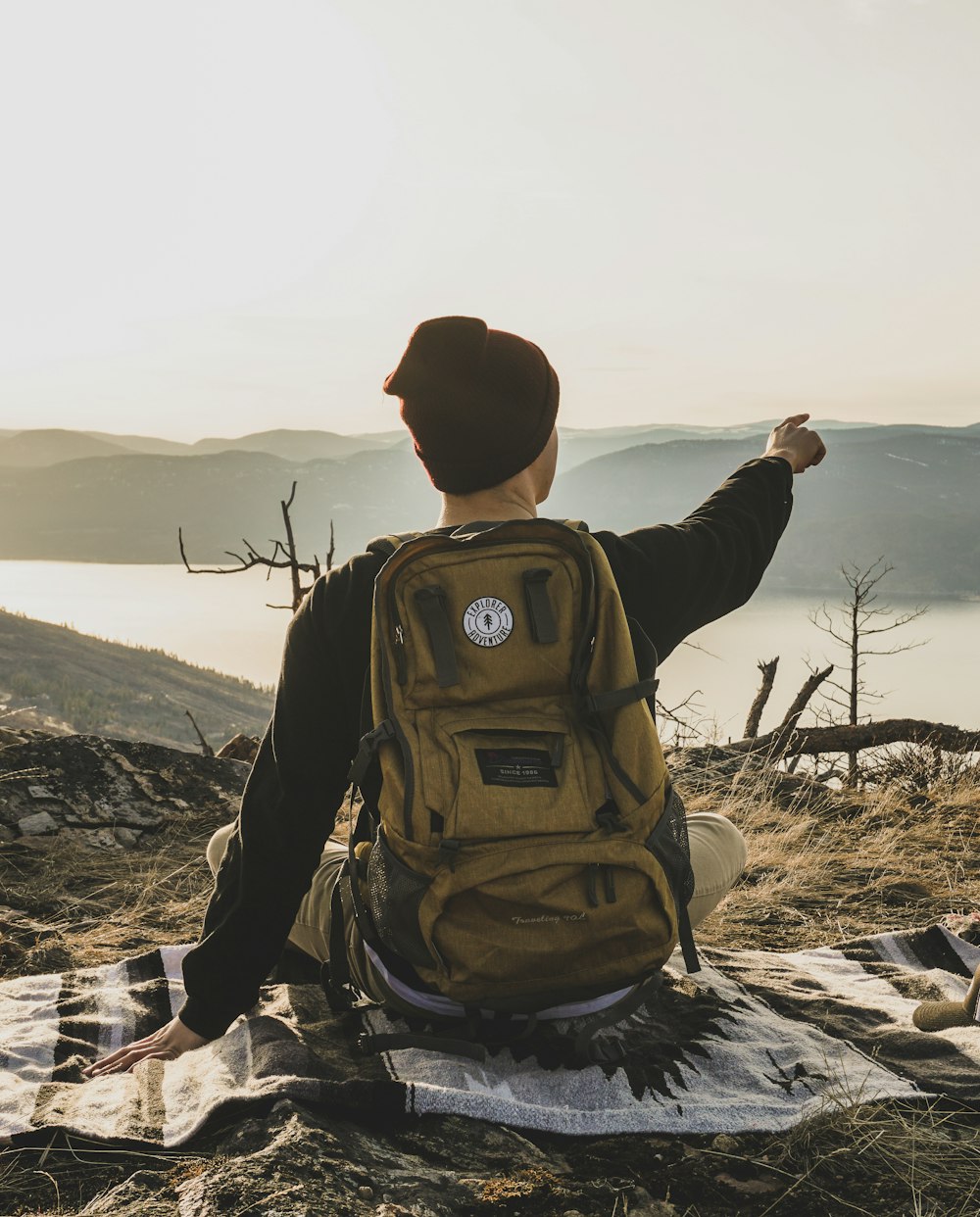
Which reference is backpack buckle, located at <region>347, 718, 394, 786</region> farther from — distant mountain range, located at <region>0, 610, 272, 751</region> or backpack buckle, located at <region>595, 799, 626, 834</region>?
distant mountain range, located at <region>0, 610, 272, 751</region>

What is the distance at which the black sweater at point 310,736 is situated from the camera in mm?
2012

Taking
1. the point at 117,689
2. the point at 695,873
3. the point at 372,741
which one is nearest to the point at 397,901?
the point at 372,741

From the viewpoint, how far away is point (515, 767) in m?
1.81

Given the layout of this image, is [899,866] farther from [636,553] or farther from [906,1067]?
[636,553]

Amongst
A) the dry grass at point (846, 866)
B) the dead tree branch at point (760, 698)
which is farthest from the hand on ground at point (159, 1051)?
the dead tree branch at point (760, 698)

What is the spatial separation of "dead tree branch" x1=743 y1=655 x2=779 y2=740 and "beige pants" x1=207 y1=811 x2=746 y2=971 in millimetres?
7009

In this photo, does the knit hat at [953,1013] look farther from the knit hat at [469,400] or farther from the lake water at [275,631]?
the lake water at [275,631]

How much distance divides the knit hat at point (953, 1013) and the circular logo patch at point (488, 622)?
154cm

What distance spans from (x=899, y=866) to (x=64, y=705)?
49438mm

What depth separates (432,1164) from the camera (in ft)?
5.58

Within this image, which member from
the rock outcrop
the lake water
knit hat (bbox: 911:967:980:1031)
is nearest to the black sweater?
knit hat (bbox: 911:967:980:1031)

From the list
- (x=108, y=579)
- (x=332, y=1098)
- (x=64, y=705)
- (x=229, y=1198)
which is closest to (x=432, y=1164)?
(x=332, y=1098)

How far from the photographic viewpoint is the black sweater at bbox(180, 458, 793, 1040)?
201 centimetres

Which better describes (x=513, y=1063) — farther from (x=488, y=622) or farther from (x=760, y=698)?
(x=760, y=698)
